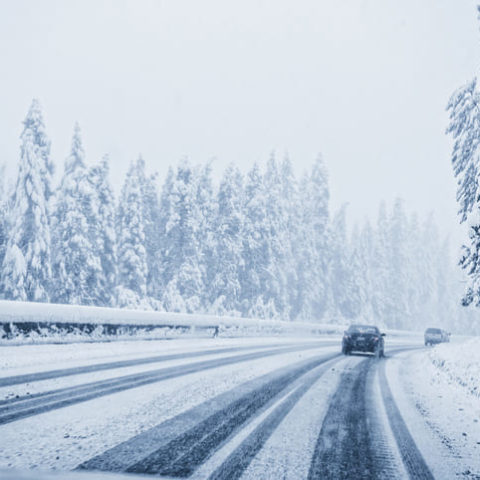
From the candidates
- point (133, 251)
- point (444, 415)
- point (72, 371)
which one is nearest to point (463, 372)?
point (444, 415)

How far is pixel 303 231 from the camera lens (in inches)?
2334

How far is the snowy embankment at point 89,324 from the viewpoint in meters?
12.1

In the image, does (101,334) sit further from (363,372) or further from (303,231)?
(303,231)

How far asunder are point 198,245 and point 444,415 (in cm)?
3812

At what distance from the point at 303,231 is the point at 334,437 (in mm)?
53891

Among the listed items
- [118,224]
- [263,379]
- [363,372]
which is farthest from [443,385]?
[118,224]

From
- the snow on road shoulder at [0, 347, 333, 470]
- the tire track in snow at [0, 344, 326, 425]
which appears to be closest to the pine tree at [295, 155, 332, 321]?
the tire track in snow at [0, 344, 326, 425]

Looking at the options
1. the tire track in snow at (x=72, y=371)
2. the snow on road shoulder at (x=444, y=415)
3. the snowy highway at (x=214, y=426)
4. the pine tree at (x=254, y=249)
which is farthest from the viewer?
the pine tree at (x=254, y=249)

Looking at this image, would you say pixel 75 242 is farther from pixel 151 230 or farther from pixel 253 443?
pixel 253 443

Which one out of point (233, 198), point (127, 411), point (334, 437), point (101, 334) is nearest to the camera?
point (334, 437)

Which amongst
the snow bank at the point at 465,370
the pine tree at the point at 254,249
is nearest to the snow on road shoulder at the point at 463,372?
the snow bank at the point at 465,370

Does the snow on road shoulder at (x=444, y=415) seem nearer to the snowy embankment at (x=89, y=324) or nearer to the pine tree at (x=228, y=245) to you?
the snowy embankment at (x=89, y=324)

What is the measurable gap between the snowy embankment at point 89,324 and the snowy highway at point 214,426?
1.18 meters

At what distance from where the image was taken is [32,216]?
32531 mm
